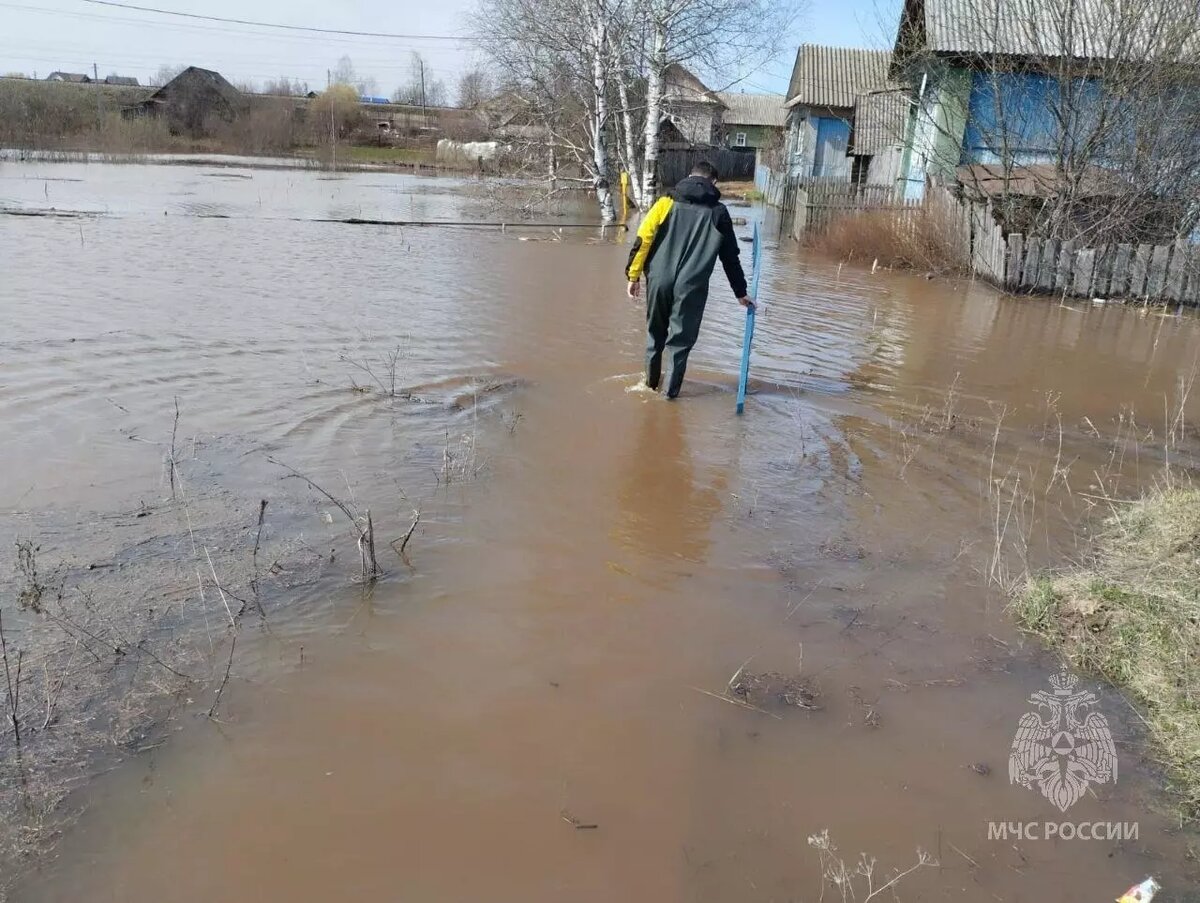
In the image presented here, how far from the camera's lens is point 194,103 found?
56.5 metres

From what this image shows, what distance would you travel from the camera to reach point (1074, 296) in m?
13.5

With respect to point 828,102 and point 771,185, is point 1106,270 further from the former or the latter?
point 828,102

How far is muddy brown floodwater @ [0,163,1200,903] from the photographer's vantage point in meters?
2.52

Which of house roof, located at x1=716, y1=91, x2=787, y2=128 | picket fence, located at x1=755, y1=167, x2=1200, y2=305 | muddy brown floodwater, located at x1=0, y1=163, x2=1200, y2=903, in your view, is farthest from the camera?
house roof, located at x1=716, y1=91, x2=787, y2=128

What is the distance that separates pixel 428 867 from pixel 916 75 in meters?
23.5

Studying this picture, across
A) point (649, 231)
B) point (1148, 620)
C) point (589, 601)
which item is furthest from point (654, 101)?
point (1148, 620)

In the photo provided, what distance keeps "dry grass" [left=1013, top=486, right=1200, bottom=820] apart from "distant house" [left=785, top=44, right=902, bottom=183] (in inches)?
1197

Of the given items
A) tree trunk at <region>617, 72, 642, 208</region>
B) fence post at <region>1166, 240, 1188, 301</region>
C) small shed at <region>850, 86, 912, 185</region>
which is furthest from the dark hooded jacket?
small shed at <region>850, 86, 912, 185</region>

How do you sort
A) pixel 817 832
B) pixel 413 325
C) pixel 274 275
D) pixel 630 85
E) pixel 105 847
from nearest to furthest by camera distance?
1. pixel 105 847
2. pixel 817 832
3. pixel 413 325
4. pixel 274 275
5. pixel 630 85

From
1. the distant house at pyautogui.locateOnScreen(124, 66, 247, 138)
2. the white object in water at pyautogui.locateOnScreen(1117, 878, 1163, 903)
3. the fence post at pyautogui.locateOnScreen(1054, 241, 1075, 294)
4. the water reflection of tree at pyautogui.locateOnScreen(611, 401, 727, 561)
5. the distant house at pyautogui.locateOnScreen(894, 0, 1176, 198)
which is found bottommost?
the white object in water at pyautogui.locateOnScreen(1117, 878, 1163, 903)

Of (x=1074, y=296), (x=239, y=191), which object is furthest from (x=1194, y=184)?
(x=239, y=191)

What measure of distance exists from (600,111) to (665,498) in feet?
62.8

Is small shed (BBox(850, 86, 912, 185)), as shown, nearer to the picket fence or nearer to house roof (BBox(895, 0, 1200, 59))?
house roof (BBox(895, 0, 1200, 59))

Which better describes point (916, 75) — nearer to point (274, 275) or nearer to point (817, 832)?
point (274, 275)
